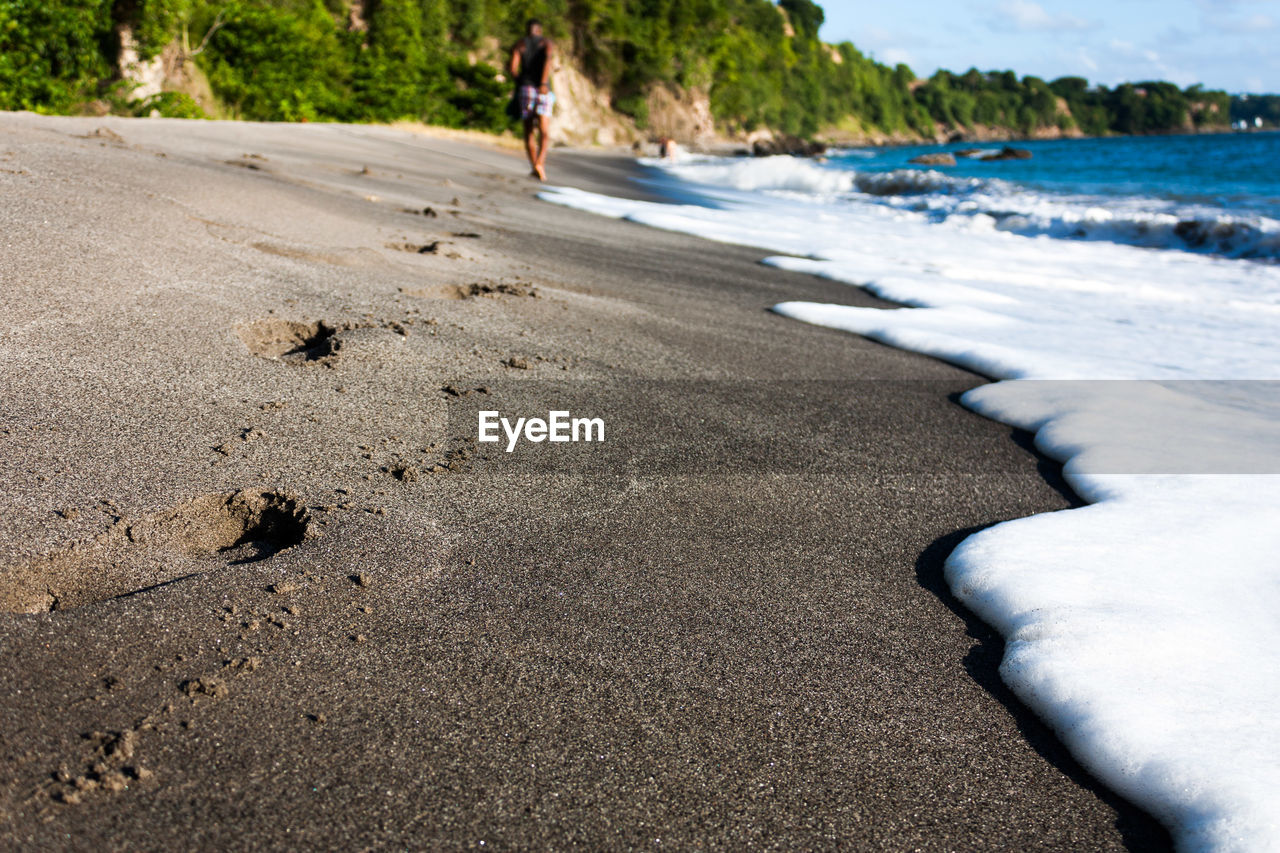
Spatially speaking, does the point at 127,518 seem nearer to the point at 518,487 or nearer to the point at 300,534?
the point at 300,534

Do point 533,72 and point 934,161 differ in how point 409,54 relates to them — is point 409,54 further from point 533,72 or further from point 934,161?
point 934,161

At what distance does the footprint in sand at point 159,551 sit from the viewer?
1.27m

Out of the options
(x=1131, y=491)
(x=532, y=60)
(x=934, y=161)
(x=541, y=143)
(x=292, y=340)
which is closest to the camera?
(x=1131, y=491)

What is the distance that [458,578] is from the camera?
147cm

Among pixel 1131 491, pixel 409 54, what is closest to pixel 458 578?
pixel 1131 491

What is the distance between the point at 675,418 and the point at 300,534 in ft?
3.59

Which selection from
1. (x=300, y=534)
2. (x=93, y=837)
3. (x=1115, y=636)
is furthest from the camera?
(x=300, y=534)

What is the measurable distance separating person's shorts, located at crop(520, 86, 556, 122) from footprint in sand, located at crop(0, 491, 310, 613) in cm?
728

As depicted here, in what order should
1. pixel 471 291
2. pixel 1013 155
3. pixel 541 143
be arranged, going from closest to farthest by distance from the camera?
1. pixel 471 291
2. pixel 541 143
3. pixel 1013 155

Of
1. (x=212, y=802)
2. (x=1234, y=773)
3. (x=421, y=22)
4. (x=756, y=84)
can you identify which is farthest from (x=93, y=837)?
(x=756, y=84)

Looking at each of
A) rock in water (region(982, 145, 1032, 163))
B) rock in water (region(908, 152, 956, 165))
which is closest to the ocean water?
rock in water (region(908, 152, 956, 165))

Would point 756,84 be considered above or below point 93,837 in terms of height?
above

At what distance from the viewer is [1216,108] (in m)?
114

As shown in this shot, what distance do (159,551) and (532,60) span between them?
7.56 meters
